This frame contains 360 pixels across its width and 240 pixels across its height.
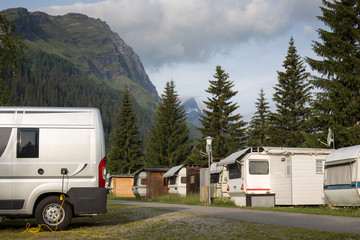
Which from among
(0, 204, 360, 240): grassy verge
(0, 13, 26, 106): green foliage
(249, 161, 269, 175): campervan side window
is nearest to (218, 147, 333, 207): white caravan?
(249, 161, 269, 175): campervan side window

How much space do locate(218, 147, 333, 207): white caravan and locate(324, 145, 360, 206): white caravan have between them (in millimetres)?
3133

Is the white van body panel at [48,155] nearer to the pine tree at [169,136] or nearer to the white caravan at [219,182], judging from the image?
the white caravan at [219,182]

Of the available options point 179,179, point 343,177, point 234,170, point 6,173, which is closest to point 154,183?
point 179,179

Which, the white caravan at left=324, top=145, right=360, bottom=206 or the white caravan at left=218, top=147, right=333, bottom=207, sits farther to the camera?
the white caravan at left=218, top=147, right=333, bottom=207

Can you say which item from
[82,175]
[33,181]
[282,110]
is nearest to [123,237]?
[82,175]

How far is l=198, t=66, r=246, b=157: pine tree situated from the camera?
52812 mm

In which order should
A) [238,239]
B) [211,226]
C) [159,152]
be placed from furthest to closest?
[159,152] → [211,226] → [238,239]

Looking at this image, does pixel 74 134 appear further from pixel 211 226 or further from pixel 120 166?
pixel 120 166

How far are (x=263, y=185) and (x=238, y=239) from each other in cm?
1395

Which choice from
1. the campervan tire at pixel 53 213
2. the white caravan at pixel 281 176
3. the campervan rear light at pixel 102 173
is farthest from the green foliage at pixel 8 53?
the campervan rear light at pixel 102 173

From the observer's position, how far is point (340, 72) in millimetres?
27125

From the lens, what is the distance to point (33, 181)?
9625mm

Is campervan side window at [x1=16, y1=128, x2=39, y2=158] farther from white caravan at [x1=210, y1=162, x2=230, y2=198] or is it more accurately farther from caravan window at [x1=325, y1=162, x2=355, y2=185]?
white caravan at [x1=210, y1=162, x2=230, y2=198]

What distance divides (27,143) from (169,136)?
5141 centimetres
